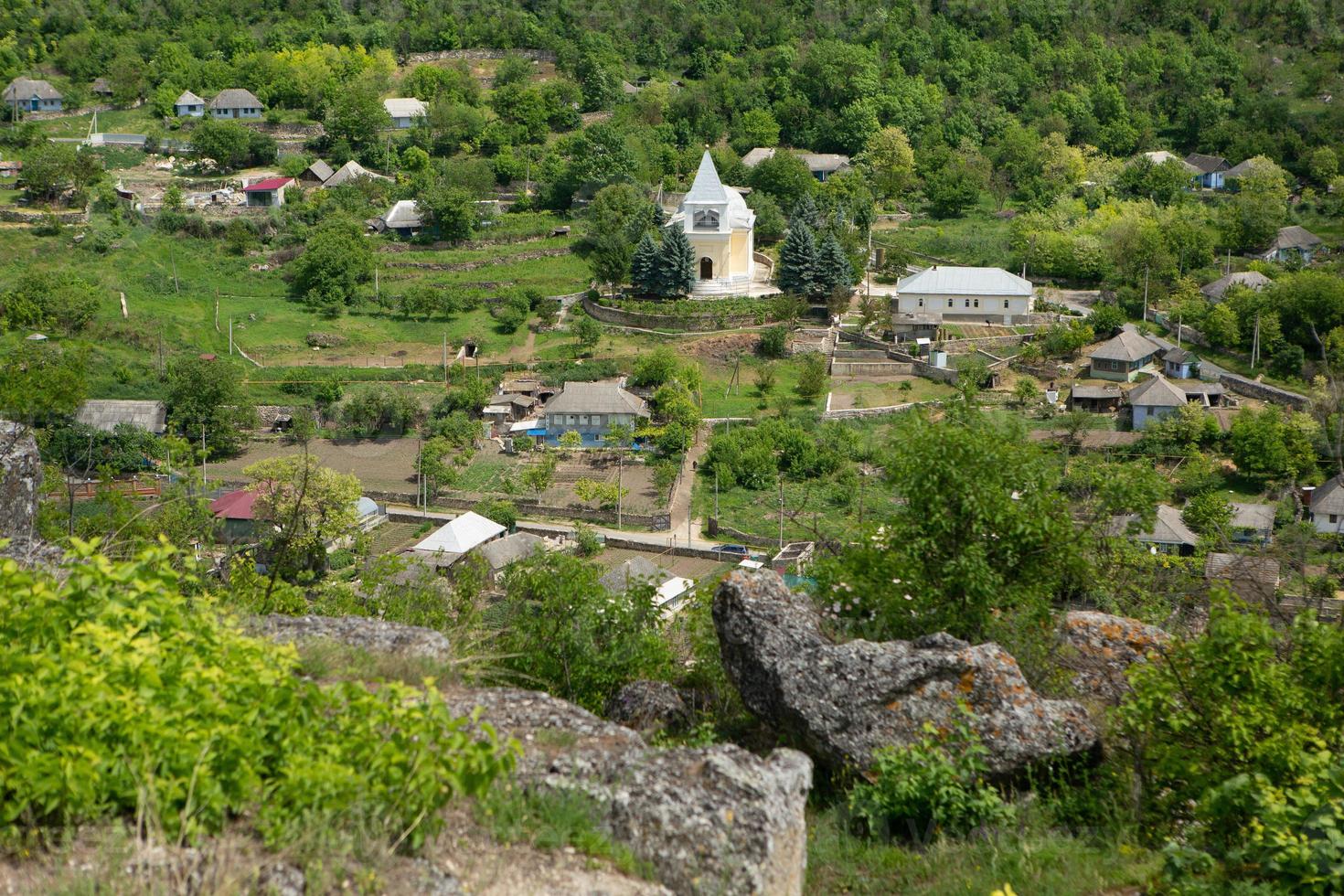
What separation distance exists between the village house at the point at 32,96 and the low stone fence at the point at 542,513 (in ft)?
96.0

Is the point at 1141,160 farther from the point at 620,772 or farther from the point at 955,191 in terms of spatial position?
the point at 620,772

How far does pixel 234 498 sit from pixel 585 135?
2290cm

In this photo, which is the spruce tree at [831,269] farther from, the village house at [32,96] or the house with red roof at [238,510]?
the village house at [32,96]

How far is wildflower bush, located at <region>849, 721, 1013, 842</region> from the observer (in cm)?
725

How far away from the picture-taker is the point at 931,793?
730 centimetres

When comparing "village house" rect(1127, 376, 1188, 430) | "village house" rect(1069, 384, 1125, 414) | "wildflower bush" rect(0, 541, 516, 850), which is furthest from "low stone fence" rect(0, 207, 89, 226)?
"wildflower bush" rect(0, 541, 516, 850)

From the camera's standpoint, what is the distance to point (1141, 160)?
47.5 meters

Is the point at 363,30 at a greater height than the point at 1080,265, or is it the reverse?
the point at 363,30

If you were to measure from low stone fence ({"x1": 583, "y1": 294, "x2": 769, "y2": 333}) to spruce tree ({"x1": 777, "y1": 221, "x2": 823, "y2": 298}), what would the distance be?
5.20 ft

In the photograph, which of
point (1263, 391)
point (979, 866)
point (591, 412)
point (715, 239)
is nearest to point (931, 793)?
point (979, 866)

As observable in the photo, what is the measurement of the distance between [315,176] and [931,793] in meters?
41.2

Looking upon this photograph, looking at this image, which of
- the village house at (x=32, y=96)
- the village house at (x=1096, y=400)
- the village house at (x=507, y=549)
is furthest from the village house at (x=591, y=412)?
the village house at (x=32, y=96)

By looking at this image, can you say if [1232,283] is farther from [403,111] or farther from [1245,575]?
[1245,575]

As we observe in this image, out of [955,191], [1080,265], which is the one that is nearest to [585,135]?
[955,191]
